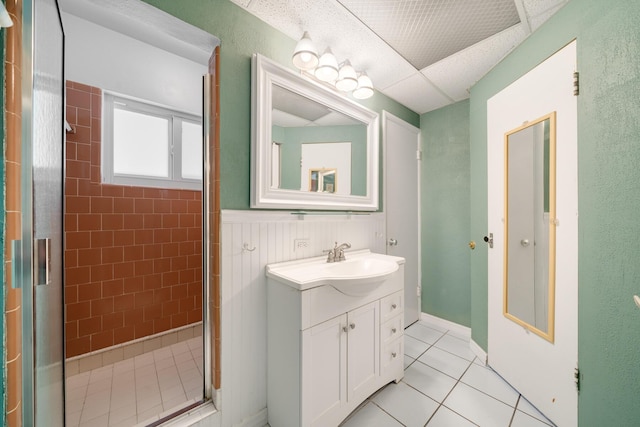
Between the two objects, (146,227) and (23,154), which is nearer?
(23,154)

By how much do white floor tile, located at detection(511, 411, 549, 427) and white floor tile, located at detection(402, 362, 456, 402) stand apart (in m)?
0.34

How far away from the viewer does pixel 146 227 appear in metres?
1.97

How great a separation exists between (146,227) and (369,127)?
2.14 m

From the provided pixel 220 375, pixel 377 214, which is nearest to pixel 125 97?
pixel 220 375

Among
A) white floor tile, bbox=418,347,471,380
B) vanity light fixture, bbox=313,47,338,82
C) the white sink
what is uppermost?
vanity light fixture, bbox=313,47,338,82

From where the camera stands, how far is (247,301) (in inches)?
52.1

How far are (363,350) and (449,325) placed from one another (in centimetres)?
155

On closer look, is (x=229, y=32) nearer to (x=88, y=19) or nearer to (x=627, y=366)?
(x=88, y=19)

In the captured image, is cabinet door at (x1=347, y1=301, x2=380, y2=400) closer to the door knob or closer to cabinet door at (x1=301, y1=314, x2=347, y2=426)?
cabinet door at (x1=301, y1=314, x2=347, y2=426)

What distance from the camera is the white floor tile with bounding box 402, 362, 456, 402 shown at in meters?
1.55

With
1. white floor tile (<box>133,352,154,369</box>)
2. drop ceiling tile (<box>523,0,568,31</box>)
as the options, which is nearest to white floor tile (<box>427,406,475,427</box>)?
white floor tile (<box>133,352,154,369</box>)

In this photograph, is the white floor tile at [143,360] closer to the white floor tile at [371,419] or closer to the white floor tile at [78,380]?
the white floor tile at [78,380]

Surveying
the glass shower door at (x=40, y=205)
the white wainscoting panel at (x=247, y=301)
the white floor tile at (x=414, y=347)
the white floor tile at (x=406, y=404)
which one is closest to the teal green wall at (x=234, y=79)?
the white wainscoting panel at (x=247, y=301)

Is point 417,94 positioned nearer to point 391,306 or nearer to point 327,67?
point 327,67
